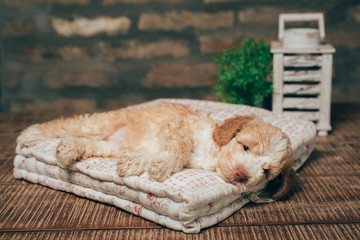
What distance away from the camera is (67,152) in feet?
9.77

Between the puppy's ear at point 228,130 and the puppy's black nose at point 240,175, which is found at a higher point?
the puppy's ear at point 228,130

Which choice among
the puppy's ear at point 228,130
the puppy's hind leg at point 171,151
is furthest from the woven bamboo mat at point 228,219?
the puppy's ear at point 228,130

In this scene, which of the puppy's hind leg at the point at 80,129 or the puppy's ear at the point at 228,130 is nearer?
the puppy's ear at the point at 228,130

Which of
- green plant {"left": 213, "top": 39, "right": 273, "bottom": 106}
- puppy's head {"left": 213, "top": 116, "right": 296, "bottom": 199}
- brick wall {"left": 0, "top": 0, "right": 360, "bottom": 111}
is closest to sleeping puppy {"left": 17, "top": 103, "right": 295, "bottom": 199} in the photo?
puppy's head {"left": 213, "top": 116, "right": 296, "bottom": 199}

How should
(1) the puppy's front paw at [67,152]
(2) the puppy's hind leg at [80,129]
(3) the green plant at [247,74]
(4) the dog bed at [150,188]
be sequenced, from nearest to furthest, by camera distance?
(4) the dog bed at [150,188] → (1) the puppy's front paw at [67,152] → (2) the puppy's hind leg at [80,129] → (3) the green plant at [247,74]

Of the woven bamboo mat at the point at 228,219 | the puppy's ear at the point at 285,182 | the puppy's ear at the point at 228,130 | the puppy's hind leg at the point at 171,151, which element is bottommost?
the woven bamboo mat at the point at 228,219

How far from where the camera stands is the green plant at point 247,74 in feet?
13.9

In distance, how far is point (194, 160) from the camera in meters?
2.95

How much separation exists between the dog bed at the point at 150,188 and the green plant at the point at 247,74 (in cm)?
87

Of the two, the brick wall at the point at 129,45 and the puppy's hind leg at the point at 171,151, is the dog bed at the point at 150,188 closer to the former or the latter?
the puppy's hind leg at the point at 171,151

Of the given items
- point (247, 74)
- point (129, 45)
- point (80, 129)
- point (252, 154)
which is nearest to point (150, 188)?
point (252, 154)

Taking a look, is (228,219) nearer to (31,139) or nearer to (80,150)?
(80,150)

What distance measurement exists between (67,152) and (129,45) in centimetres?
278

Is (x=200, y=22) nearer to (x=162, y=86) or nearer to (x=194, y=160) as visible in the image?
(x=162, y=86)
